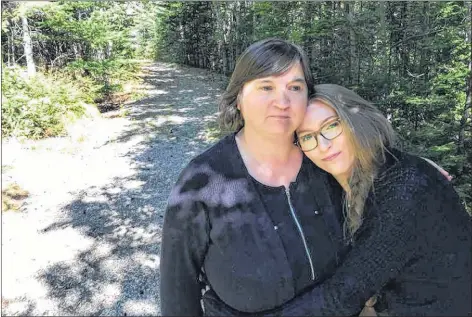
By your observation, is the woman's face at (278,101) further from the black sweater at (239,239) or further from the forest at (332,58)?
the forest at (332,58)

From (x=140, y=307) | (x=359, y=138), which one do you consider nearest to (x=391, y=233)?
(x=359, y=138)

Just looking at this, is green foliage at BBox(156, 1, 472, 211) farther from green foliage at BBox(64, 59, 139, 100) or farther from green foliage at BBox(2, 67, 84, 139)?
green foliage at BBox(2, 67, 84, 139)

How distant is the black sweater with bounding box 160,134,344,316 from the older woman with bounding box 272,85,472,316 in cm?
13

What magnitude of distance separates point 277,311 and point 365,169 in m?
0.67

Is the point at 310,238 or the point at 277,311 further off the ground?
the point at 310,238

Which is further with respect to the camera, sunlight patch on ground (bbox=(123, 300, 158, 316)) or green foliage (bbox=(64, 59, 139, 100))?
green foliage (bbox=(64, 59, 139, 100))

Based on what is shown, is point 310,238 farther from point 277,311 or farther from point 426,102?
point 426,102

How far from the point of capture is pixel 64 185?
7715 mm

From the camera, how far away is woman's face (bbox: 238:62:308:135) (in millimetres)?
1701

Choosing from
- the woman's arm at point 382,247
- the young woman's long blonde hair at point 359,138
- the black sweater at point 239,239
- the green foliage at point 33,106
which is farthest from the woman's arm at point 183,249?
the green foliage at point 33,106

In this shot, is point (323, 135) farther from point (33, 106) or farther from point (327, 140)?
point (33, 106)

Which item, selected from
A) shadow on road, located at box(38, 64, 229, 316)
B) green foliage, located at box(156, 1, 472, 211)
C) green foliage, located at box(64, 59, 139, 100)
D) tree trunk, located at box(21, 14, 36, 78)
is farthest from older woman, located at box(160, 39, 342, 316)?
green foliage, located at box(64, 59, 139, 100)

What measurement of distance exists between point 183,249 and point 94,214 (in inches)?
206

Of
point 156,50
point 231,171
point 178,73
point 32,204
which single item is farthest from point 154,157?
point 156,50
